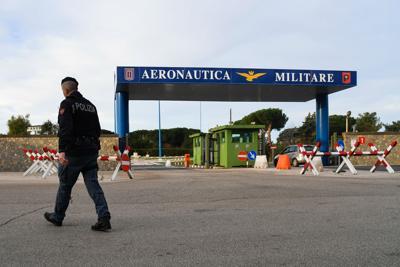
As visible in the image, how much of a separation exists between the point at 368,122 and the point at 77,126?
6775cm

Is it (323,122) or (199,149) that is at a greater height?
(323,122)

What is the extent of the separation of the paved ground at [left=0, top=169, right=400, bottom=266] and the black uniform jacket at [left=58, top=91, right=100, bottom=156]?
3.22 feet

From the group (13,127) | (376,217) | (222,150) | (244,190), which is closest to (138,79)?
(222,150)

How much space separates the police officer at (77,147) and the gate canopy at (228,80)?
1685 cm

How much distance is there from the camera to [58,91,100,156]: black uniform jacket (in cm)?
566

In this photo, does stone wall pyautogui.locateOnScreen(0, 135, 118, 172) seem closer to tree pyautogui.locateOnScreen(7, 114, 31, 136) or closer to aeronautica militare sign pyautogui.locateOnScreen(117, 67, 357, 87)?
aeronautica militare sign pyautogui.locateOnScreen(117, 67, 357, 87)

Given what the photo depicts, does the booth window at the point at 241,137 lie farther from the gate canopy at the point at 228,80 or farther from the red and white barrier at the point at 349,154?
the red and white barrier at the point at 349,154

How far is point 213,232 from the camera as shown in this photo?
5.66 m

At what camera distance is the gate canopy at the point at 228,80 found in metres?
23.0

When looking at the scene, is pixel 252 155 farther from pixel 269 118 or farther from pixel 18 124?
pixel 269 118

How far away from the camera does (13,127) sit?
4975cm

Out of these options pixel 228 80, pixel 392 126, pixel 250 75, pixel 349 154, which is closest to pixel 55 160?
pixel 228 80

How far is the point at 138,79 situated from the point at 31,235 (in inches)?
701

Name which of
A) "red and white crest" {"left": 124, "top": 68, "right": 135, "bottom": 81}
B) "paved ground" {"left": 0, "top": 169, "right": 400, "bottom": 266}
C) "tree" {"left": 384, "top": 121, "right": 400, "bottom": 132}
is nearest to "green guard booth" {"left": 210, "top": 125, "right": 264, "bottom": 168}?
"red and white crest" {"left": 124, "top": 68, "right": 135, "bottom": 81}
